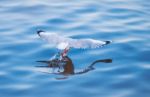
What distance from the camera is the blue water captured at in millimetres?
4977

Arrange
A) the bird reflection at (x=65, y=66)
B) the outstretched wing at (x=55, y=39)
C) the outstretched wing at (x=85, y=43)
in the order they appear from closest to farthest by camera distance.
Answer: the bird reflection at (x=65, y=66)
the outstretched wing at (x=85, y=43)
the outstretched wing at (x=55, y=39)

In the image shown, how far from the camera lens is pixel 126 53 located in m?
5.82

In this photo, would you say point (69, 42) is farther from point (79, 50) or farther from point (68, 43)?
point (79, 50)

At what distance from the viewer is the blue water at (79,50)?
4977mm

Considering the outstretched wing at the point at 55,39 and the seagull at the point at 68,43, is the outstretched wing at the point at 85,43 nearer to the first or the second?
the seagull at the point at 68,43

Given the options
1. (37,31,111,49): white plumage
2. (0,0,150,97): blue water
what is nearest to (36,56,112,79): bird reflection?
(0,0,150,97): blue water

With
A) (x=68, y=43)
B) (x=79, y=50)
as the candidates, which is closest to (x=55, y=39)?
(x=68, y=43)

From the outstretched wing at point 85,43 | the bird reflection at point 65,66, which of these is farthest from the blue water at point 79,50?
the outstretched wing at point 85,43

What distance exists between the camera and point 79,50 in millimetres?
5809

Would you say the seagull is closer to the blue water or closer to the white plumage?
the white plumage

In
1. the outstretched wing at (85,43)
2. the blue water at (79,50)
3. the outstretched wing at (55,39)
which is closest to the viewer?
the blue water at (79,50)

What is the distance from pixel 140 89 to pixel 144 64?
64 cm

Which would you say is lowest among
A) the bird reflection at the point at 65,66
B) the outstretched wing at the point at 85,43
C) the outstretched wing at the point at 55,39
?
the bird reflection at the point at 65,66

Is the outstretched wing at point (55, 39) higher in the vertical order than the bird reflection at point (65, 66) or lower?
higher
